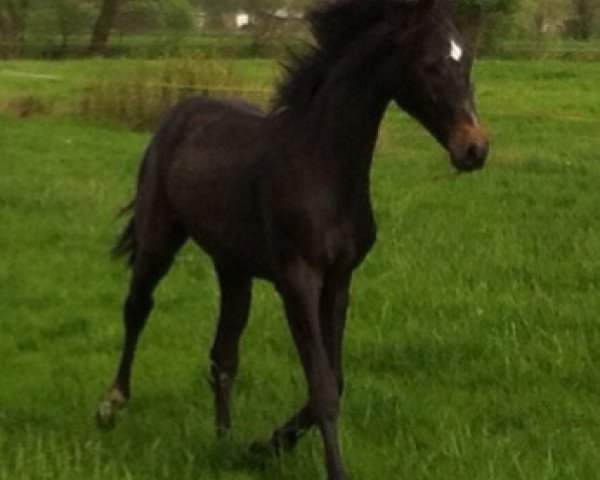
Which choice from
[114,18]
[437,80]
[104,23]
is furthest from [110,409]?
[114,18]

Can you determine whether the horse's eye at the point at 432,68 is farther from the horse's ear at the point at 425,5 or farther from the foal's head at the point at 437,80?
the horse's ear at the point at 425,5

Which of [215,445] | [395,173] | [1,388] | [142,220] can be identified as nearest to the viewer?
[215,445]

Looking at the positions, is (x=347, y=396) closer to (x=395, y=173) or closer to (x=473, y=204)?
(x=473, y=204)

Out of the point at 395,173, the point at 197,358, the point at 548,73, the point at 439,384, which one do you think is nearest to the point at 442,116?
the point at 439,384

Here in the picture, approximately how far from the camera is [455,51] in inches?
225

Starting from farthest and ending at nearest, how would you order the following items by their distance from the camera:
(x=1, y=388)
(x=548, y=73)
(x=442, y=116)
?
(x=548, y=73)
(x=1, y=388)
(x=442, y=116)

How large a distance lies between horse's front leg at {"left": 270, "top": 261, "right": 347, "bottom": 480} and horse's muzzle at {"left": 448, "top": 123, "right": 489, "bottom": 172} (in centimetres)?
86

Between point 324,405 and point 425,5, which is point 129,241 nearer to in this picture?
point 324,405

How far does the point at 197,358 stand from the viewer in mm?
8594

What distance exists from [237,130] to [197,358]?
2.03 meters

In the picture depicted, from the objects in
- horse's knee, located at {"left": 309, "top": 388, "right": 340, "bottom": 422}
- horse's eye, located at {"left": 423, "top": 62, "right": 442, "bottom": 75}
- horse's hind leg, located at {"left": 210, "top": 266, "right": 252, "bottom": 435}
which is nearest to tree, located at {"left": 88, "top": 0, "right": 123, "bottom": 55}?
horse's hind leg, located at {"left": 210, "top": 266, "right": 252, "bottom": 435}

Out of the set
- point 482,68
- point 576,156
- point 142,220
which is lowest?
point 482,68

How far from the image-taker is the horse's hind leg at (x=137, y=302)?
24.4 ft

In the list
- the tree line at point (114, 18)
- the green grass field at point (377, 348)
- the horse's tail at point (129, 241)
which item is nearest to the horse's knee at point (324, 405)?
the green grass field at point (377, 348)
